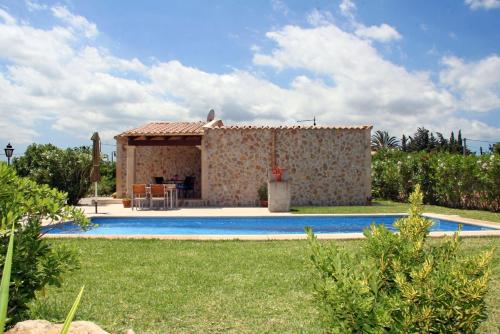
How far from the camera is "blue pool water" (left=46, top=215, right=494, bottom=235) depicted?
12500mm

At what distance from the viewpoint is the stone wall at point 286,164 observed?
18781 millimetres

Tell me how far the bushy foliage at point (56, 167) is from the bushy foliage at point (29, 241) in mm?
16295

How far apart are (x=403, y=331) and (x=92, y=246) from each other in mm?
6953

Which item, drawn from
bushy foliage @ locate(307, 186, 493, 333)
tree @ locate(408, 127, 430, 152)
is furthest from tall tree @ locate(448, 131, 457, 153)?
bushy foliage @ locate(307, 186, 493, 333)

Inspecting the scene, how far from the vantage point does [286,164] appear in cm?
1884

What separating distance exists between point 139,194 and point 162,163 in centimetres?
593

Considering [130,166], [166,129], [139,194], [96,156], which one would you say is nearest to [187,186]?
[130,166]

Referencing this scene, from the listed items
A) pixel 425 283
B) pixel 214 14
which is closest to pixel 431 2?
pixel 214 14

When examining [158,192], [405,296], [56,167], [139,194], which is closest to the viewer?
[405,296]

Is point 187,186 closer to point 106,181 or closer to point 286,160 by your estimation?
point 286,160

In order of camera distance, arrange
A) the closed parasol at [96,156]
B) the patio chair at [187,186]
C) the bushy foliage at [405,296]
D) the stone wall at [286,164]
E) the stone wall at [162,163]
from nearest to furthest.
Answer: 1. the bushy foliage at [405,296]
2. the closed parasol at [96,156]
3. the stone wall at [286,164]
4. the patio chair at [187,186]
5. the stone wall at [162,163]

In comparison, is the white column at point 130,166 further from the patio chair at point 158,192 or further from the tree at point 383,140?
the tree at point 383,140

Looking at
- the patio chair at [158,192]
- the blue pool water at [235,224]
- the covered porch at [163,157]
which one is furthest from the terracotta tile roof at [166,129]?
the blue pool water at [235,224]

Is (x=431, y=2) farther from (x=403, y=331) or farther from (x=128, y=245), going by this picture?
(x=403, y=331)
